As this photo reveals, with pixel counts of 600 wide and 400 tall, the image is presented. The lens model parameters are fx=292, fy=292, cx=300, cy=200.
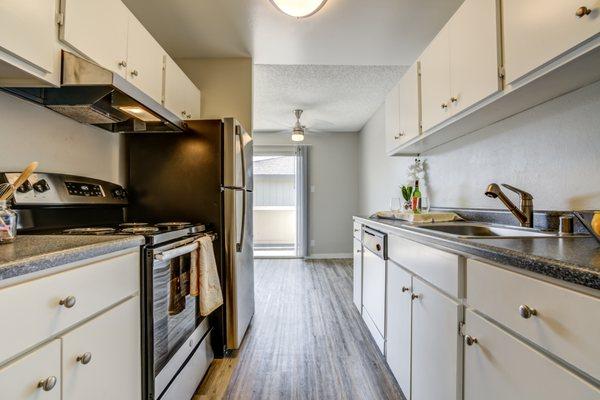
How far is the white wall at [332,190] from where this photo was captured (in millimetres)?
5504

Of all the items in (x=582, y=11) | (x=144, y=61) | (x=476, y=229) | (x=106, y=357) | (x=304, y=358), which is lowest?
(x=304, y=358)

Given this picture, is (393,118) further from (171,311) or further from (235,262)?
(171,311)

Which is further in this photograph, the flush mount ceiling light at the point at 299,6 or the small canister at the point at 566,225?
the flush mount ceiling light at the point at 299,6

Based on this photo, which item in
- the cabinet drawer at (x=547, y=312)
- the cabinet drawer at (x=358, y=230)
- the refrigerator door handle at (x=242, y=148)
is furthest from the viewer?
the cabinet drawer at (x=358, y=230)

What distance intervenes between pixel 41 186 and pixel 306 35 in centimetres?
192

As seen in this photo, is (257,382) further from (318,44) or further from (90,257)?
(318,44)

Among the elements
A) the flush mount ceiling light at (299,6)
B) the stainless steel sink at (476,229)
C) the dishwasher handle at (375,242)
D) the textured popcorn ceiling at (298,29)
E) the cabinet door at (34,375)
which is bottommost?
the cabinet door at (34,375)

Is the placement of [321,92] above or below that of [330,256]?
above

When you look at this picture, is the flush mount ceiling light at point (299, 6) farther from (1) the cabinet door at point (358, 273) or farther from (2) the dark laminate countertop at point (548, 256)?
(1) the cabinet door at point (358, 273)

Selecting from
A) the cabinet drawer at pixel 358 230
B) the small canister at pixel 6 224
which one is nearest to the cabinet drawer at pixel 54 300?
the small canister at pixel 6 224

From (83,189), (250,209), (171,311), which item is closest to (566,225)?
(171,311)

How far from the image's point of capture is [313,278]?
4043 millimetres

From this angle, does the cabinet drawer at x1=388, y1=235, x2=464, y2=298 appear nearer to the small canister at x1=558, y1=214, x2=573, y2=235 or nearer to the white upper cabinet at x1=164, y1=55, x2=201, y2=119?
the small canister at x1=558, y1=214, x2=573, y2=235

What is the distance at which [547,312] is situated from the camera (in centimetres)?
64
